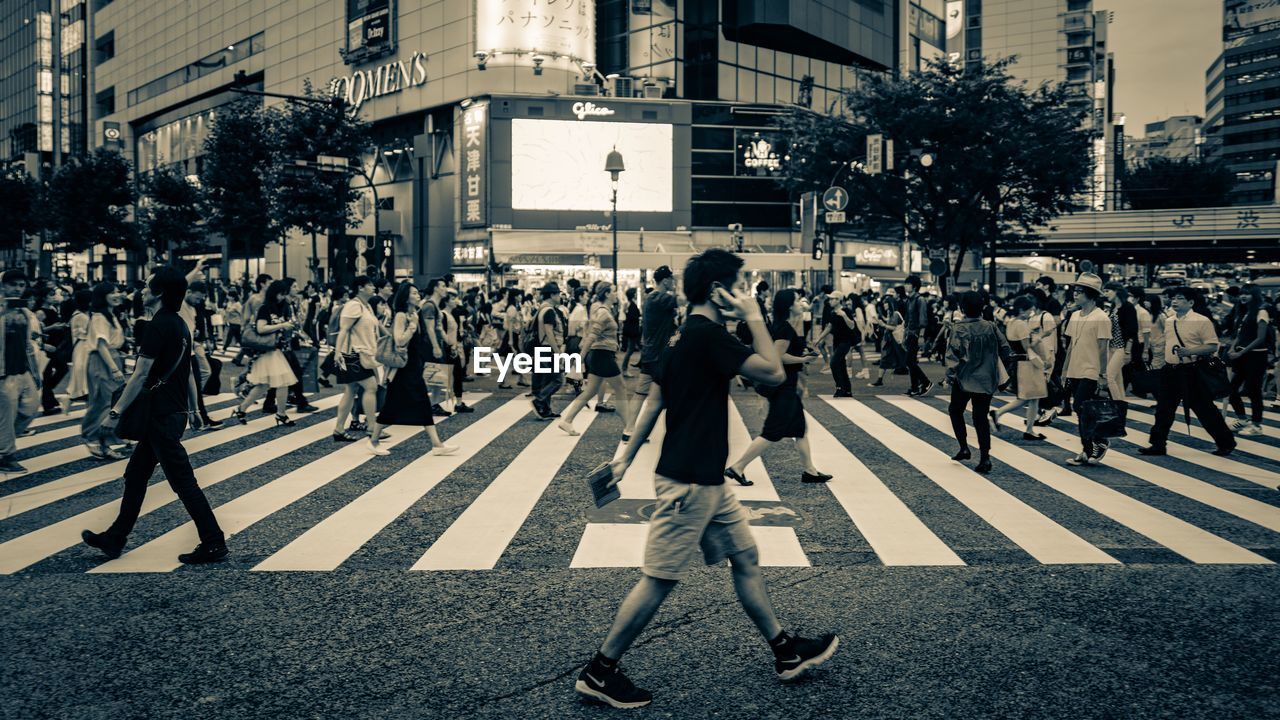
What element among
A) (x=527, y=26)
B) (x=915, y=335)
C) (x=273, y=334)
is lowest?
(x=915, y=335)

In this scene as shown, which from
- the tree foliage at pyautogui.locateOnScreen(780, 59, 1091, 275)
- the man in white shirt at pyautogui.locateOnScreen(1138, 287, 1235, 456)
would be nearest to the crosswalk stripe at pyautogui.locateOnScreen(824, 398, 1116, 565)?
the man in white shirt at pyautogui.locateOnScreen(1138, 287, 1235, 456)

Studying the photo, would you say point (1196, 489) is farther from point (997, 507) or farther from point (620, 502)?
point (620, 502)

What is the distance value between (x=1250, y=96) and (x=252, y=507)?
471 feet

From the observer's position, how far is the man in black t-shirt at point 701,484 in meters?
3.87

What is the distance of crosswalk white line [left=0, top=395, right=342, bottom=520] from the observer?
7.84m

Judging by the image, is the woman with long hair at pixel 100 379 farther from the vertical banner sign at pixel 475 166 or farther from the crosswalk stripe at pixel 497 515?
the vertical banner sign at pixel 475 166

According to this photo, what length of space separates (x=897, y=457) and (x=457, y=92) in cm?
4325

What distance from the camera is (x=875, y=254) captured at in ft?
188

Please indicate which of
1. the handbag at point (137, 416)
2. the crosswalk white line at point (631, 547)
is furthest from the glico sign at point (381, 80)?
the crosswalk white line at point (631, 547)

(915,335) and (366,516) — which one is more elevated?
(915,335)

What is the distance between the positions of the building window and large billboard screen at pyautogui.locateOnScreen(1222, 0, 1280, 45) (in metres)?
128

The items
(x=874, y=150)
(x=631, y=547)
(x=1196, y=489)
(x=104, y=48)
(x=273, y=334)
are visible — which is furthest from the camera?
(x=104, y=48)

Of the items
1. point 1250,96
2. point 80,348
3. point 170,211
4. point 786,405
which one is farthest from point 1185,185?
point 80,348

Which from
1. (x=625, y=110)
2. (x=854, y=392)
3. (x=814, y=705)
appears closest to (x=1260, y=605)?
(x=814, y=705)
